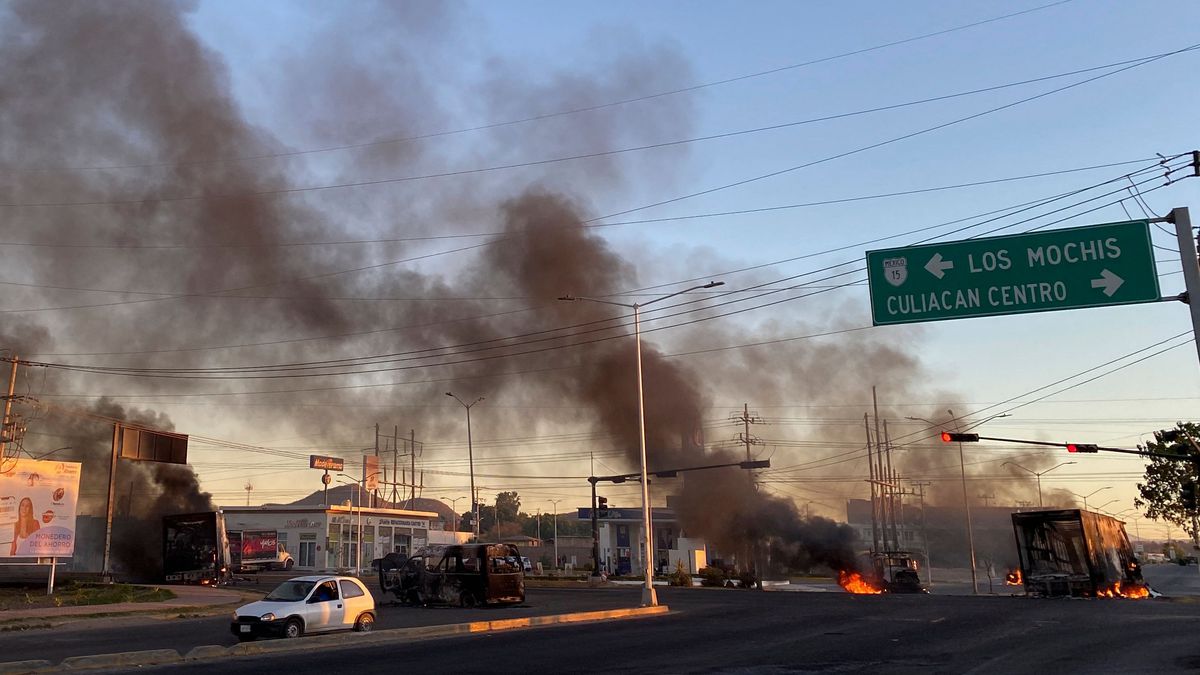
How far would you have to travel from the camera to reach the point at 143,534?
154 feet

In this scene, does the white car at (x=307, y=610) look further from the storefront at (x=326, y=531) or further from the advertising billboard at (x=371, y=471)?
the advertising billboard at (x=371, y=471)

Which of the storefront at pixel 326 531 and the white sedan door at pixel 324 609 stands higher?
the storefront at pixel 326 531

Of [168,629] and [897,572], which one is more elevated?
[168,629]

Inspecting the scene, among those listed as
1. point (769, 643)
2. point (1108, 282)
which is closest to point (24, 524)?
point (769, 643)

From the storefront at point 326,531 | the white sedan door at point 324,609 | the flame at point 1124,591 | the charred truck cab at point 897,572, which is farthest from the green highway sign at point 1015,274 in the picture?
the storefront at point 326,531

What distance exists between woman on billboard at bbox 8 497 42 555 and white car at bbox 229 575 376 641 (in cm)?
1880

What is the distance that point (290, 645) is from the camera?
50.9 ft

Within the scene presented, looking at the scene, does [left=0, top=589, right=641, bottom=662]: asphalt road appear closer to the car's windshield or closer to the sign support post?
the car's windshield

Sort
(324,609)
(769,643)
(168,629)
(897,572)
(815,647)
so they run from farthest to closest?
1. (897,572)
2. (168,629)
3. (324,609)
4. (769,643)
5. (815,647)

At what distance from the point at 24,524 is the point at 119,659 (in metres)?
22.0

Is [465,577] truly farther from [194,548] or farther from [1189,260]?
[1189,260]

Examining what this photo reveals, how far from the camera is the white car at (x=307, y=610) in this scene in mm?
16391

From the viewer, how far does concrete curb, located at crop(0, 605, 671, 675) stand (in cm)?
1256

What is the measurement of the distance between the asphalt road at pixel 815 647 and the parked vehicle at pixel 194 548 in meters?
25.9
